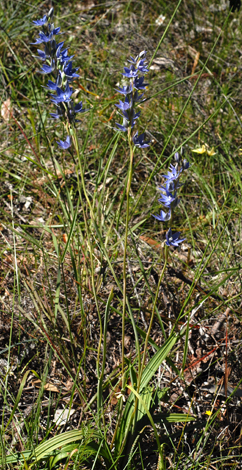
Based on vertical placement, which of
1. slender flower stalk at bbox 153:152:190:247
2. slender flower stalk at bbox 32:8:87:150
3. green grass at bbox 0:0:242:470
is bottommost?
green grass at bbox 0:0:242:470

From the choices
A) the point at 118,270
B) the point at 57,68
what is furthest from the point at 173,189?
the point at 118,270

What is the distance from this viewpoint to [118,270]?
246 centimetres

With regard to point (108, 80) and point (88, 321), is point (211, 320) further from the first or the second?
point (108, 80)

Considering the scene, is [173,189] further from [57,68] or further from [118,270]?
[118,270]

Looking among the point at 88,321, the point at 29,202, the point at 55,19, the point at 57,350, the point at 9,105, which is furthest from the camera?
the point at 55,19

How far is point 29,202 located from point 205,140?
4.63ft

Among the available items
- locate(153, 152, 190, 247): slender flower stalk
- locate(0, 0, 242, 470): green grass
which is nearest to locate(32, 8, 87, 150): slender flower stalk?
locate(0, 0, 242, 470): green grass

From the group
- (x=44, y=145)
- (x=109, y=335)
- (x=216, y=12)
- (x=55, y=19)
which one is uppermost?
(x=216, y=12)

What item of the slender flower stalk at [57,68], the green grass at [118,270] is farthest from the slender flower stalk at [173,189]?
the slender flower stalk at [57,68]

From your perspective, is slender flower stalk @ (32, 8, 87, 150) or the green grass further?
the green grass

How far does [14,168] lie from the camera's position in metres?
3.03

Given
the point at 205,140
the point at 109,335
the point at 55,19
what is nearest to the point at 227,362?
the point at 109,335

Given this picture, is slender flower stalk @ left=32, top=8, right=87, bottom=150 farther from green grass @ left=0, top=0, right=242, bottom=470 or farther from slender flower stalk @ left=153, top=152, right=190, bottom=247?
→ slender flower stalk @ left=153, top=152, right=190, bottom=247

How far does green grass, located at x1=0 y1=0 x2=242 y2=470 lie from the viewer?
5.51ft
